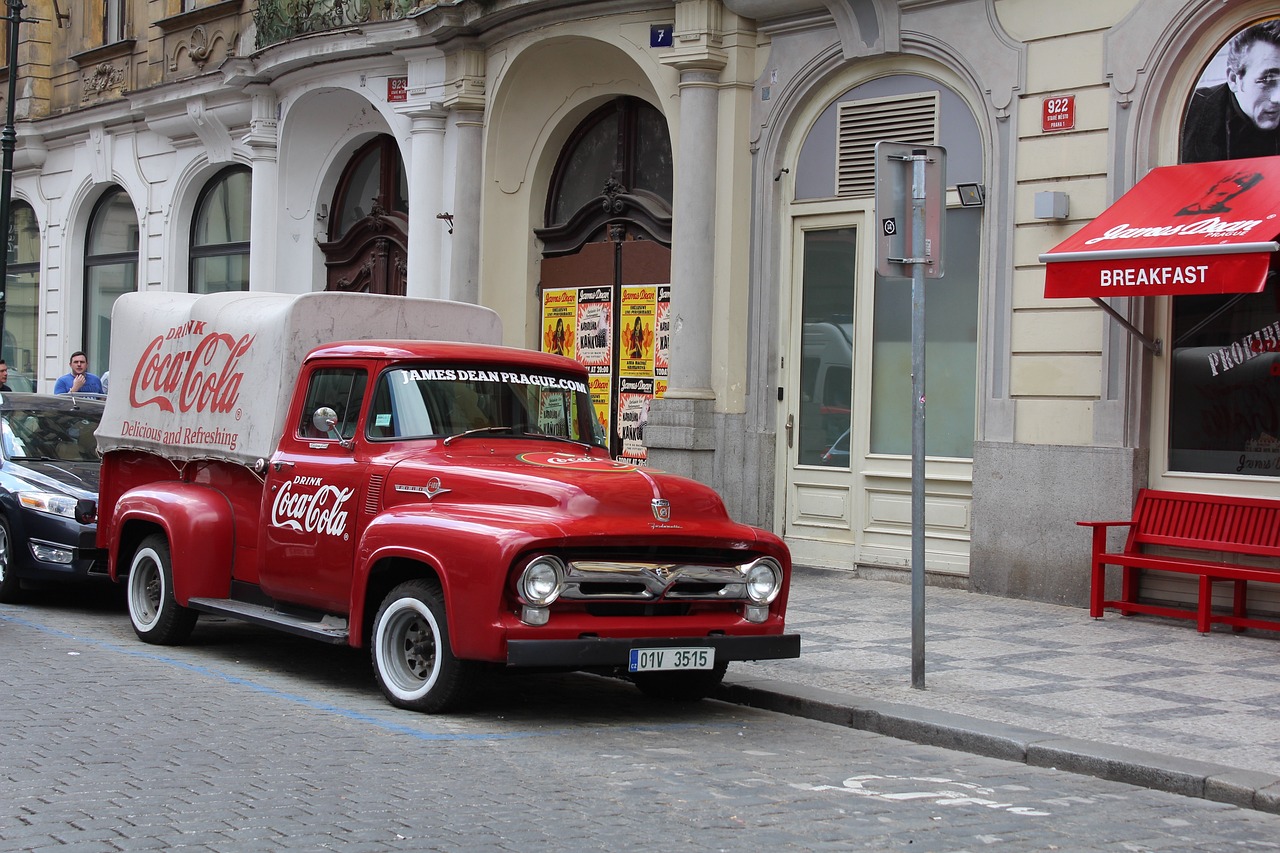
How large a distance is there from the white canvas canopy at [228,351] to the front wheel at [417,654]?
5.86 ft

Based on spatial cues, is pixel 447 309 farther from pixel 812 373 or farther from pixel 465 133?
pixel 465 133

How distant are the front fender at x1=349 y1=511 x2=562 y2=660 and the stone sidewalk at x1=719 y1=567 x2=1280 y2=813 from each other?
1.94 metres

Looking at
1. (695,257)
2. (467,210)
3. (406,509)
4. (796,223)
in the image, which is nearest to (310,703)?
(406,509)

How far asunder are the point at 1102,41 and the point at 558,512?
23.3ft

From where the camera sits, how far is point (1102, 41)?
12.6 metres

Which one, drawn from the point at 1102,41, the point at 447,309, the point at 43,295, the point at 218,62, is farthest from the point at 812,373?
the point at 43,295

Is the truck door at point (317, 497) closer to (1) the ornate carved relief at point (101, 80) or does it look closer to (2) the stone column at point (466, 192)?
(2) the stone column at point (466, 192)

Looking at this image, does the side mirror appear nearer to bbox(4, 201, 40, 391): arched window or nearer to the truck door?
the truck door

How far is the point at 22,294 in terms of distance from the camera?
29578 mm

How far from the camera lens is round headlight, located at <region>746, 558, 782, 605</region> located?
8.37 metres

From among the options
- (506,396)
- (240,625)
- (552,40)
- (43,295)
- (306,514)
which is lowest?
(240,625)

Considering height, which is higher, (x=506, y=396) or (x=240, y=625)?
(x=506, y=396)

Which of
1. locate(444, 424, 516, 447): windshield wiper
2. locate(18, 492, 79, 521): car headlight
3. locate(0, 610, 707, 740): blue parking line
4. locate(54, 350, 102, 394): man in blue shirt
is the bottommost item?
locate(0, 610, 707, 740): blue parking line

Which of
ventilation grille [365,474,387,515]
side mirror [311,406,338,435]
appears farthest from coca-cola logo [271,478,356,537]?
side mirror [311,406,338,435]
